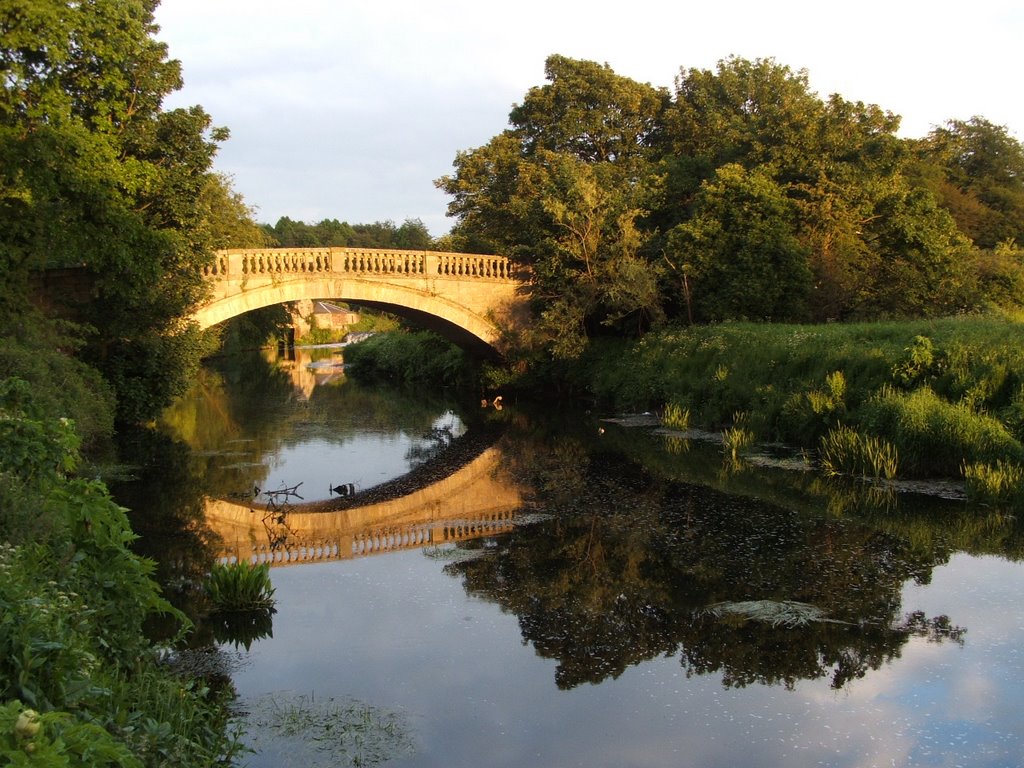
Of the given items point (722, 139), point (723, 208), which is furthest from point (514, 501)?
point (722, 139)

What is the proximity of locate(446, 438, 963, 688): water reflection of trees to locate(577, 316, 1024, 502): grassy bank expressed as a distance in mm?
2397

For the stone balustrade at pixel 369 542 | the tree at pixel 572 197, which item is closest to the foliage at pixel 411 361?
the tree at pixel 572 197

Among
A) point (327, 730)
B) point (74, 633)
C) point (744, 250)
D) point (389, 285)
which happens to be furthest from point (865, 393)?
point (389, 285)

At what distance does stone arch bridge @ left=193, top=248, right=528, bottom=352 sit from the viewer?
72.9 ft

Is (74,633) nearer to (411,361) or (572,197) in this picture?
(572,197)

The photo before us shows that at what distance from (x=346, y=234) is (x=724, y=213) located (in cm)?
8428

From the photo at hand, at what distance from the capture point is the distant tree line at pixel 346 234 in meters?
88.2

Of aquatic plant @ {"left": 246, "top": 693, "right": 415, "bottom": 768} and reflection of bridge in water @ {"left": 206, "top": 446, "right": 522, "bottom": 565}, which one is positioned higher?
reflection of bridge in water @ {"left": 206, "top": 446, "right": 522, "bottom": 565}

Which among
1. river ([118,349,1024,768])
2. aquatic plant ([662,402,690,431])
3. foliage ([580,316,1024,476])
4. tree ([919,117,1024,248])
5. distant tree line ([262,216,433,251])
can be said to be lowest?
river ([118,349,1024,768])

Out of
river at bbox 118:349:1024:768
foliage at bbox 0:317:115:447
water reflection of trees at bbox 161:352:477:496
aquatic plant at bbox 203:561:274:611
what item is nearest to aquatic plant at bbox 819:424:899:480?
river at bbox 118:349:1024:768

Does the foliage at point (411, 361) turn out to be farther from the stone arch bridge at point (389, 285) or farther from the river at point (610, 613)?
the river at point (610, 613)

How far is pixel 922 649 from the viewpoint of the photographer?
23.8 feet

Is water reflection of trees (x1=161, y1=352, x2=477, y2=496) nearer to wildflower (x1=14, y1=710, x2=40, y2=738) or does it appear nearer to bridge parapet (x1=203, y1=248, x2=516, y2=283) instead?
bridge parapet (x1=203, y1=248, x2=516, y2=283)

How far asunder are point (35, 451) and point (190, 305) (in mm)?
14499
